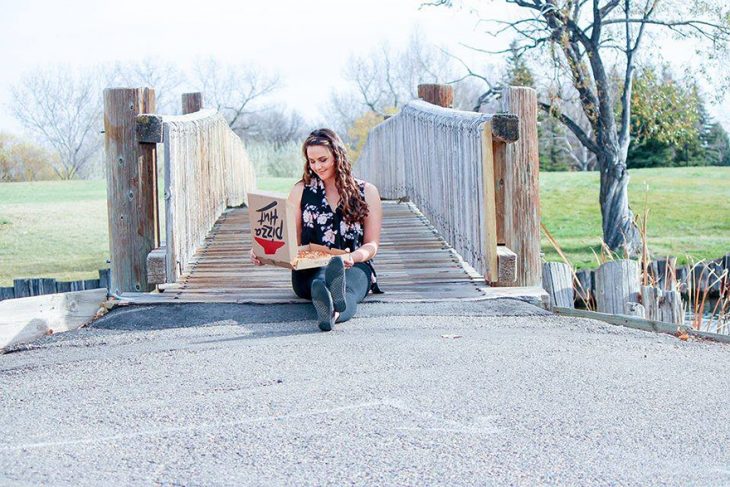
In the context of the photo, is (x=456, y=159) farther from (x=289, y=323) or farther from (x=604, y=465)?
(x=604, y=465)

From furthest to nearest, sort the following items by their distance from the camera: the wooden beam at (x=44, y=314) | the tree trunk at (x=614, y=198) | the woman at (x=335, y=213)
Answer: the tree trunk at (x=614, y=198) → the woman at (x=335, y=213) → the wooden beam at (x=44, y=314)

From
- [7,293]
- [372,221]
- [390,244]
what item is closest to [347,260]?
[372,221]

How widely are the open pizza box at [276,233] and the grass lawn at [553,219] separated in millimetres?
9735

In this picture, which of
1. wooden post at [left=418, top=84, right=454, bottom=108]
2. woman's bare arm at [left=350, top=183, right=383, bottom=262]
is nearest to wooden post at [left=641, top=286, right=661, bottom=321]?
woman's bare arm at [left=350, top=183, right=383, bottom=262]

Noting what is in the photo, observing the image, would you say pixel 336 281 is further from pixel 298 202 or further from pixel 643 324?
pixel 643 324

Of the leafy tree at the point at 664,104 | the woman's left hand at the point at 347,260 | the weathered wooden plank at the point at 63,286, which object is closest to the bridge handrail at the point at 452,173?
the woman's left hand at the point at 347,260

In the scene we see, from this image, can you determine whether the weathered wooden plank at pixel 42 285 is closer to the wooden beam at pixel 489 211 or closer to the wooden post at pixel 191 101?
the wooden post at pixel 191 101

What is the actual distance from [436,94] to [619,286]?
180 inches

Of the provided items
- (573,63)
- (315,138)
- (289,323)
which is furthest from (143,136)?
(573,63)

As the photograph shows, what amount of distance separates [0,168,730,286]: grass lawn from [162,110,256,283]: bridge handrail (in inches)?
173

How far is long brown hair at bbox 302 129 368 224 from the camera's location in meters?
7.17

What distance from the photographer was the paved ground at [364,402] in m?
4.10

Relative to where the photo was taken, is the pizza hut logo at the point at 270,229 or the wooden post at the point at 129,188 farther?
the wooden post at the point at 129,188

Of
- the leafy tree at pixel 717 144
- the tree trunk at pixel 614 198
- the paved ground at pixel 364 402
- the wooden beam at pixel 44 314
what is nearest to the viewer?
the paved ground at pixel 364 402
